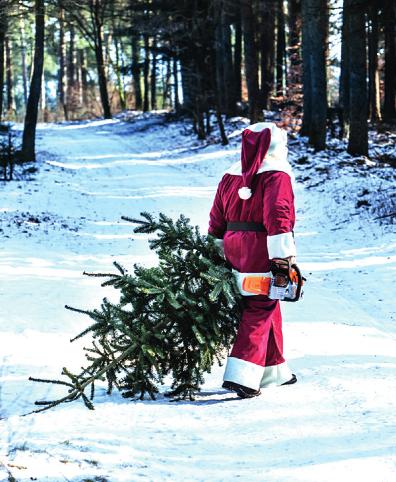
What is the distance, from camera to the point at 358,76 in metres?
15.4

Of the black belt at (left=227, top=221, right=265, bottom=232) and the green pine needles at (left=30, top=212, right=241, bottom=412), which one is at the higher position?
the black belt at (left=227, top=221, right=265, bottom=232)

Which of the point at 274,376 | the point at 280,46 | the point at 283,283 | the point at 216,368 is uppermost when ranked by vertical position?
the point at 280,46

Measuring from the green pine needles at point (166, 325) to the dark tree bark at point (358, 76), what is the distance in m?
11.8

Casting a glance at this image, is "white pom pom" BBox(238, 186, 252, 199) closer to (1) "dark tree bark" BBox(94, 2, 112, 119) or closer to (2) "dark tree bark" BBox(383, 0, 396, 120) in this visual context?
(2) "dark tree bark" BBox(383, 0, 396, 120)

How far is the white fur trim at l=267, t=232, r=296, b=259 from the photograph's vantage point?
4.42m

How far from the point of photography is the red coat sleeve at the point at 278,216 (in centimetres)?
443

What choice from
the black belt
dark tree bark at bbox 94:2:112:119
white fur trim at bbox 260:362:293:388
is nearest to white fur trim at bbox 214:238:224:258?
the black belt

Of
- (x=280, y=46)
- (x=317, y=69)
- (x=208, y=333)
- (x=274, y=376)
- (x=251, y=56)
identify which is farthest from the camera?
(x=280, y=46)

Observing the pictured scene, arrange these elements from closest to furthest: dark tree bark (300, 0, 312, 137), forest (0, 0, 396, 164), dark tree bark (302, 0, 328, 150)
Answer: forest (0, 0, 396, 164) → dark tree bark (302, 0, 328, 150) → dark tree bark (300, 0, 312, 137)

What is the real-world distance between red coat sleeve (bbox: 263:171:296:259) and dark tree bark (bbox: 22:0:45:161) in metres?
14.3

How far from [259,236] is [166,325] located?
97 cm

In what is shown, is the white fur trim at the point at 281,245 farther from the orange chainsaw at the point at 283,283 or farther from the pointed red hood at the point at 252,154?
the pointed red hood at the point at 252,154

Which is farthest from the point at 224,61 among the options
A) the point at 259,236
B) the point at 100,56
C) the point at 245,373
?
the point at 245,373

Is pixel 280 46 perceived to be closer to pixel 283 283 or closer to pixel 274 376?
pixel 274 376
